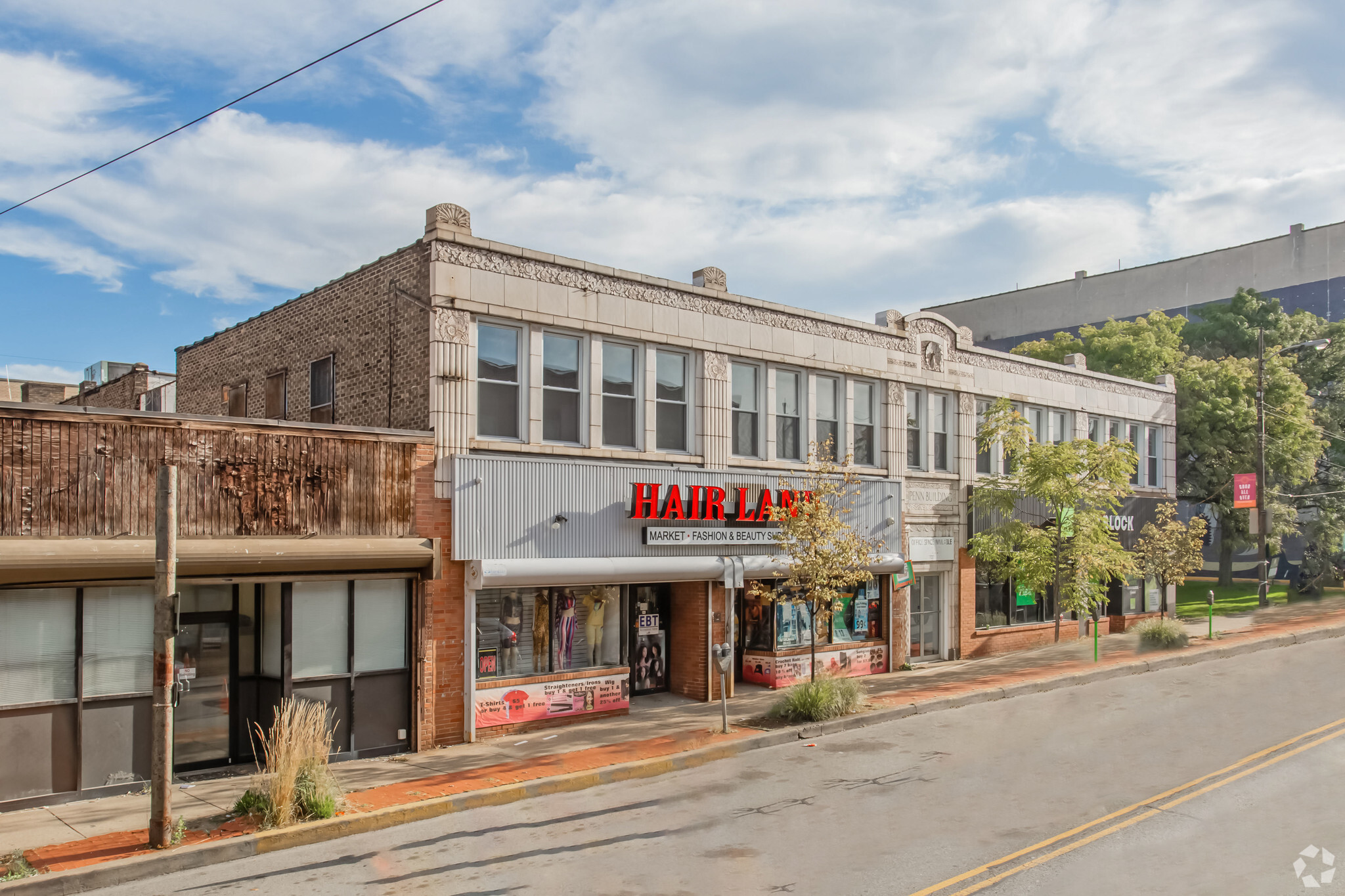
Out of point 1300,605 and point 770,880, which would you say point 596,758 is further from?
point 1300,605

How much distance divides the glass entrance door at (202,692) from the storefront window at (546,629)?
3605 mm

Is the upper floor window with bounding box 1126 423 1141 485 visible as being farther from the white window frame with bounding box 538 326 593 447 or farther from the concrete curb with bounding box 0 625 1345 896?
the white window frame with bounding box 538 326 593 447

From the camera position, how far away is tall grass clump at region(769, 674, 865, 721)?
16234 millimetres

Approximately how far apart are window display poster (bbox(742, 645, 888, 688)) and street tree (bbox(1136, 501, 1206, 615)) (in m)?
10.0

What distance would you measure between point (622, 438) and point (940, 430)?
993 centimetres

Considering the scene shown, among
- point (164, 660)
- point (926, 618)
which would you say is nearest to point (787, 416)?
point (926, 618)

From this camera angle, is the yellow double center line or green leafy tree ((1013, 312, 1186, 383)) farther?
green leafy tree ((1013, 312, 1186, 383))

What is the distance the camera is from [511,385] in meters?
16.2

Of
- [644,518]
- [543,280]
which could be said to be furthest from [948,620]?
[543,280]

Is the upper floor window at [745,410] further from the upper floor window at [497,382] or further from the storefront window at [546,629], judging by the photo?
the upper floor window at [497,382]

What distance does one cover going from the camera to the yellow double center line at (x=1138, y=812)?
866 cm

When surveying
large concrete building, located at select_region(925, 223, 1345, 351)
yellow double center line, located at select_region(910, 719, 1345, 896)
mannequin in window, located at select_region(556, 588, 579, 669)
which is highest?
large concrete building, located at select_region(925, 223, 1345, 351)

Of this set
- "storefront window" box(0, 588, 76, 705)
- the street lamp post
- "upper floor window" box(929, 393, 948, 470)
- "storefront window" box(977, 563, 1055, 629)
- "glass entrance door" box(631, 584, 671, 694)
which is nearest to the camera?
"storefront window" box(0, 588, 76, 705)

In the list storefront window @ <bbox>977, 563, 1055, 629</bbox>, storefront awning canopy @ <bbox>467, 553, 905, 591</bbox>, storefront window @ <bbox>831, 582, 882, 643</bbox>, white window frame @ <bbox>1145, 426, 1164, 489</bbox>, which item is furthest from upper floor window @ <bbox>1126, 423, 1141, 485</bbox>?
storefront awning canopy @ <bbox>467, 553, 905, 591</bbox>
